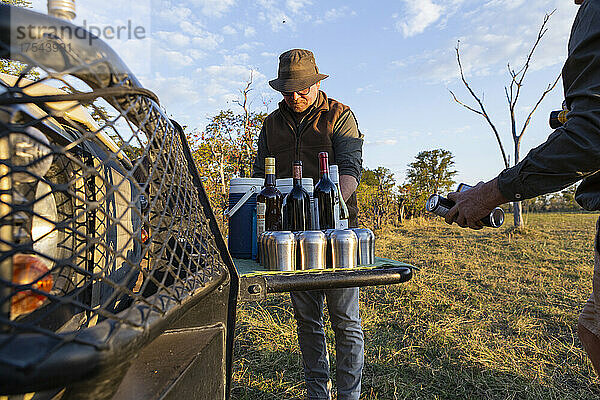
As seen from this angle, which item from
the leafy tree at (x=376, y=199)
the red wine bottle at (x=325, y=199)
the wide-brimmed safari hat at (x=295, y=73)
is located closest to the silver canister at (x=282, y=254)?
the red wine bottle at (x=325, y=199)

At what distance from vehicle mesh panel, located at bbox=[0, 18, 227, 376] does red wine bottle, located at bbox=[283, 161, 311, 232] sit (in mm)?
787

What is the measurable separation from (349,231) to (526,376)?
87.9 inches

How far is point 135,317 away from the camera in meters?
0.65

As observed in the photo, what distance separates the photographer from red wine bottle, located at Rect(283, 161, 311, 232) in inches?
78.8

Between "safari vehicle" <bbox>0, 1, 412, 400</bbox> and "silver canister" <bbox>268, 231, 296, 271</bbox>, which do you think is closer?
"safari vehicle" <bbox>0, 1, 412, 400</bbox>

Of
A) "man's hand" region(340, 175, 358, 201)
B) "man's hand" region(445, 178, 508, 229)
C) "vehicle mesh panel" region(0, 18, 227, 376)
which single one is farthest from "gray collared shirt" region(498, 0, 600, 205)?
"vehicle mesh panel" region(0, 18, 227, 376)

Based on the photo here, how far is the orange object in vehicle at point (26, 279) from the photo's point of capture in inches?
30.6

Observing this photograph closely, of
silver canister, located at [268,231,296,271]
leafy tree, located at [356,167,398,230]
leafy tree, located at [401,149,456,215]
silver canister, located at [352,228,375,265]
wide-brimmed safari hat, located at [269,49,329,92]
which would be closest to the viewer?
silver canister, located at [268,231,296,271]

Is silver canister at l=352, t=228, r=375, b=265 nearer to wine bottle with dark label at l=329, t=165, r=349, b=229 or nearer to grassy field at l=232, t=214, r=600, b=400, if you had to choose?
wine bottle with dark label at l=329, t=165, r=349, b=229

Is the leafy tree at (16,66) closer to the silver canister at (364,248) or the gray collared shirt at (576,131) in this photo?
the silver canister at (364,248)

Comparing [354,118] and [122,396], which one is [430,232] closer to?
[354,118]

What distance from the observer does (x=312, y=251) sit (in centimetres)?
156

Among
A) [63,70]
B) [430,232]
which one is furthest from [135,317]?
[430,232]

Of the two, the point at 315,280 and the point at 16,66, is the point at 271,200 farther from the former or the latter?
the point at 16,66
